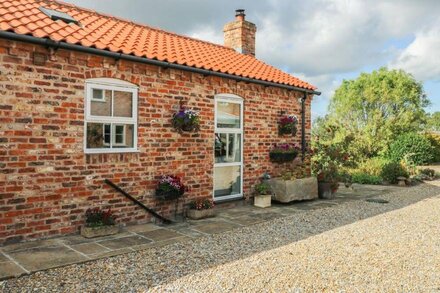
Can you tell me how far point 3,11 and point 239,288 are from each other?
599 cm

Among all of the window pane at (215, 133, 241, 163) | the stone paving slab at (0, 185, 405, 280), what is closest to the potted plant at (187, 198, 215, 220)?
the stone paving slab at (0, 185, 405, 280)

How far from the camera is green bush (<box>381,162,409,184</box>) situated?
1388 cm

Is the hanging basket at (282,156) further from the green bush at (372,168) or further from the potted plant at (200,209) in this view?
the green bush at (372,168)

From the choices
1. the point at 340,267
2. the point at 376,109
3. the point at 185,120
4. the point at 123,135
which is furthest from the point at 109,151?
the point at 376,109

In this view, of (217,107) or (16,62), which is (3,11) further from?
(217,107)

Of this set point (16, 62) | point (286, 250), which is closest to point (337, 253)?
point (286, 250)

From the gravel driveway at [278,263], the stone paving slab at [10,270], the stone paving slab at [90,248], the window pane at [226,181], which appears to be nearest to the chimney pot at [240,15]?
the window pane at [226,181]

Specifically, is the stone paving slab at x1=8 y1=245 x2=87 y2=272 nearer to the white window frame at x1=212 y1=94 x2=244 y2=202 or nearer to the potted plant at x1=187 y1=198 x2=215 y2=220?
the potted plant at x1=187 y1=198 x2=215 y2=220

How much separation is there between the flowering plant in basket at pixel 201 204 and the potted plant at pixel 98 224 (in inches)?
72.0

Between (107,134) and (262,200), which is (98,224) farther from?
(262,200)

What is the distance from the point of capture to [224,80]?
28.6 ft

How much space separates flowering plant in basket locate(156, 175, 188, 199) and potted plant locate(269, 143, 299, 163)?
3353mm

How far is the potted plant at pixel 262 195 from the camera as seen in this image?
8.98 meters

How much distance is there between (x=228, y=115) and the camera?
898cm
